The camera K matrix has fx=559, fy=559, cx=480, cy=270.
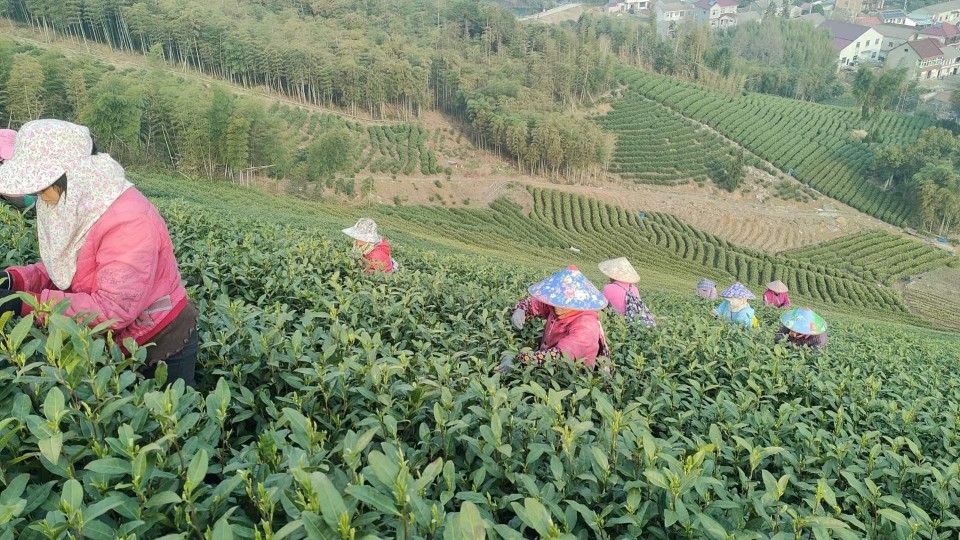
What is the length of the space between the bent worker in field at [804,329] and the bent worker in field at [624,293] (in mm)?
1344

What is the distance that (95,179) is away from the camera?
82.0 inches

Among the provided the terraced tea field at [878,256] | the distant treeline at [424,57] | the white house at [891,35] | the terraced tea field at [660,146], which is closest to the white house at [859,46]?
the white house at [891,35]

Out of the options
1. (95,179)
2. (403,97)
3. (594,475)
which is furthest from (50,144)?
(403,97)

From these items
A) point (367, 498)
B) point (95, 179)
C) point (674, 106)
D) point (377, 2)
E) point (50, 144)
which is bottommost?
point (674, 106)

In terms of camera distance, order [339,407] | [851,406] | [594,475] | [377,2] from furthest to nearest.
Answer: [377,2]
[851,406]
[339,407]
[594,475]

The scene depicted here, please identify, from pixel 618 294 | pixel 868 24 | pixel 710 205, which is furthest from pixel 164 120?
pixel 868 24

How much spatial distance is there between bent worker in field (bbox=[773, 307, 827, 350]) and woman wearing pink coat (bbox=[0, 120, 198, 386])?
205 inches

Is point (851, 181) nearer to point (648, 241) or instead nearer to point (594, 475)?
point (648, 241)

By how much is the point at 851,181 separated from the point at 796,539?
5266 cm

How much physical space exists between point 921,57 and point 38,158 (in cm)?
9755

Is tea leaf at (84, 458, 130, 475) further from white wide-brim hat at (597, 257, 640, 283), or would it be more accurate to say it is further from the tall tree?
the tall tree

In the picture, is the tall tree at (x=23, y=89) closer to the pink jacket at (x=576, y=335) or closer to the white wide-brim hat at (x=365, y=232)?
the white wide-brim hat at (x=365, y=232)

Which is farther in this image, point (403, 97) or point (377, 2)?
point (377, 2)

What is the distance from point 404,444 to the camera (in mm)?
1853
